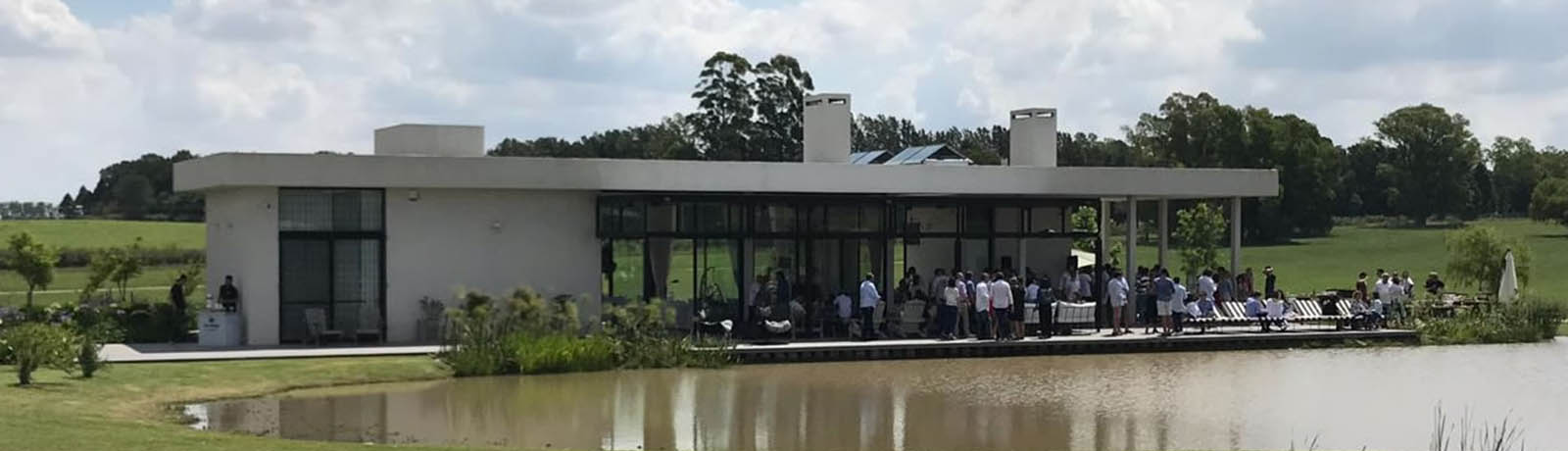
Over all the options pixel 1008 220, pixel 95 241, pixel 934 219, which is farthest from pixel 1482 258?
pixel 95 241

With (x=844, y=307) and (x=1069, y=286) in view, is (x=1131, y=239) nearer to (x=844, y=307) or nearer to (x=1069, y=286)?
(x=1069, y=286)

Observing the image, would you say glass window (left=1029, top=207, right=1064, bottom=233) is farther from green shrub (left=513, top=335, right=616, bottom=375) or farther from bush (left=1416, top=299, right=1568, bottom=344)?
green shrub (left=513, top=335, right=616, bottom=375)

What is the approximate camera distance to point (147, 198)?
75875mm

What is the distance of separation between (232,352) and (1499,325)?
61.8 feet

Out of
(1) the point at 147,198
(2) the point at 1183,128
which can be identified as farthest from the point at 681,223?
(1) the point at 147,198

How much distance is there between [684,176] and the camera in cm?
2578

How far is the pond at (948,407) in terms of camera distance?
15.7 m

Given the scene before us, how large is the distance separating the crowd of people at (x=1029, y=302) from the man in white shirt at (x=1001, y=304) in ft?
0.04

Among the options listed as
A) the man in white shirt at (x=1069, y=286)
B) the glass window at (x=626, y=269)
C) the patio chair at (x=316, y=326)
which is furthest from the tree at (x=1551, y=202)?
the patio chair at (x=316, y=326)

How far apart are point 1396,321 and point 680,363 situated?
12.7 meters

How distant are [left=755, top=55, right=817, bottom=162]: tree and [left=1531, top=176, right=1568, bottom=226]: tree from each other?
28.1 meters

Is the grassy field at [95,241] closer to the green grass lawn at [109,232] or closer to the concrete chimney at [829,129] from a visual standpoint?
the green grass lawn at [109,232]

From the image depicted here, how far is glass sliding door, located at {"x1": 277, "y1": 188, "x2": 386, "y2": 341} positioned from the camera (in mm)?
24188

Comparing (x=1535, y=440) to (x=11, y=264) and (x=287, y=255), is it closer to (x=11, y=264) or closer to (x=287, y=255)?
(x=287, y=255)
